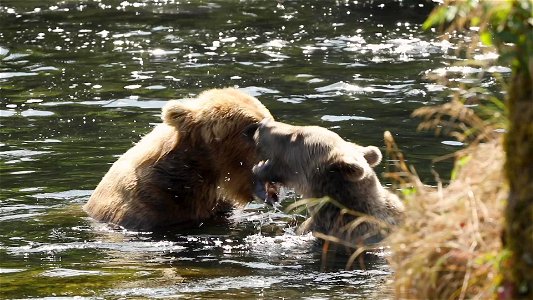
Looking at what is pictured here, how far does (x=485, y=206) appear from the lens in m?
4.43

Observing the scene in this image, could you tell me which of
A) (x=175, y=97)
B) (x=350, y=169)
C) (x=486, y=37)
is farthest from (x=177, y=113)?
(x=486, y=37)

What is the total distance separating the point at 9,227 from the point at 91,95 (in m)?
5.06

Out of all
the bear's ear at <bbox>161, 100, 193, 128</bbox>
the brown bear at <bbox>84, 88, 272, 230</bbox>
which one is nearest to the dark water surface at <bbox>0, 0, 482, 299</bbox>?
the brown bear at <bbox>84, 88, 272, 230</bbox>

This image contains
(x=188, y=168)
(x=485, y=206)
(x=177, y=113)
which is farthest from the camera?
(x=188, y=168)

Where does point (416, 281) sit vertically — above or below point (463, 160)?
below

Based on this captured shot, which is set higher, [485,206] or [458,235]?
[485,206]

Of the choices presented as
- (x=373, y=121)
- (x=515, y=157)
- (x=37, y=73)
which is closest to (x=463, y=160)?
(x=515, y=157)

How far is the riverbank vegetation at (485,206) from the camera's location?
3928 millimetres

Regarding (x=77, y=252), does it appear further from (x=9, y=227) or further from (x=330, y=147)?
(x=330, y=147)

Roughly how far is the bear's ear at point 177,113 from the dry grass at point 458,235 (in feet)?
13.7

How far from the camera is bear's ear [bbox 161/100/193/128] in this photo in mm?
8703

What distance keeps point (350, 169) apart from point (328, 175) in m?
0.32

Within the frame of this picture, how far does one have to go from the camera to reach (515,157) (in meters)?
3.98

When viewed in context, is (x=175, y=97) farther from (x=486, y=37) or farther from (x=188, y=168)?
(x=486, y=37)
